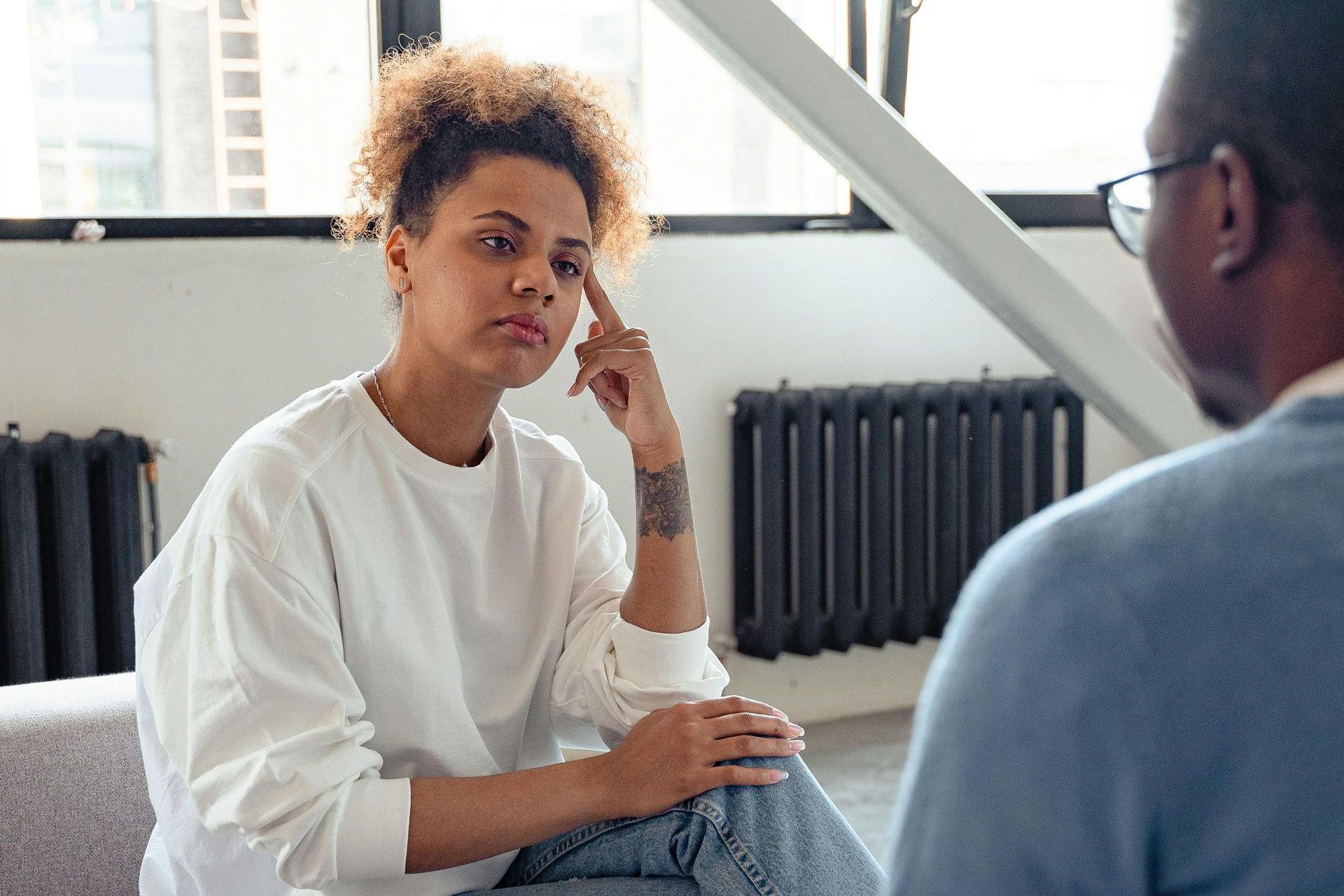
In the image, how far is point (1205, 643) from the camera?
0.42 meters

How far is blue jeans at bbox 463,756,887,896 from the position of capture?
3.66ft

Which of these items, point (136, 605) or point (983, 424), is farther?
point (983, 424)

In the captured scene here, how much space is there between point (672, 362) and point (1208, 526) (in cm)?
240

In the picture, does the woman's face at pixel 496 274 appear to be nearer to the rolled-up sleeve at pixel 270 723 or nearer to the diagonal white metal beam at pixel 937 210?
the rolled-up sleeve at pixel 270 723

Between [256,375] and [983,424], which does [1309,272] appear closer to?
[256,375]

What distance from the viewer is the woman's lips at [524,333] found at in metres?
1.27

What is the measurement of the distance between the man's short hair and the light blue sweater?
85mm

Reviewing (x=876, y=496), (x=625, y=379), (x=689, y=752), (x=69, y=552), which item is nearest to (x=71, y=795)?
(x=689, y=752)

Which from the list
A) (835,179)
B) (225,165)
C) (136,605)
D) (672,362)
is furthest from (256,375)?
(835,179)

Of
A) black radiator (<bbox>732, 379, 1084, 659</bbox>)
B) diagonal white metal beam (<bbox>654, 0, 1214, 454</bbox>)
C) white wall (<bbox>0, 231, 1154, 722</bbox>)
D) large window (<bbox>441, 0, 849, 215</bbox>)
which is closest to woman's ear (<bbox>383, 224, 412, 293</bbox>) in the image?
diagonal white metal beam (<bbox>654, 0, 1214, 454</bbox>)

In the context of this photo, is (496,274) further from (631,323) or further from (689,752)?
(631,323)

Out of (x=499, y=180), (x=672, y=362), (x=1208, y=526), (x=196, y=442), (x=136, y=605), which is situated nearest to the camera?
(x=1208, y=526)

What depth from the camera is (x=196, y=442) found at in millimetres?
2342

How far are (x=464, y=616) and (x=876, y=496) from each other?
1855 millimetres
